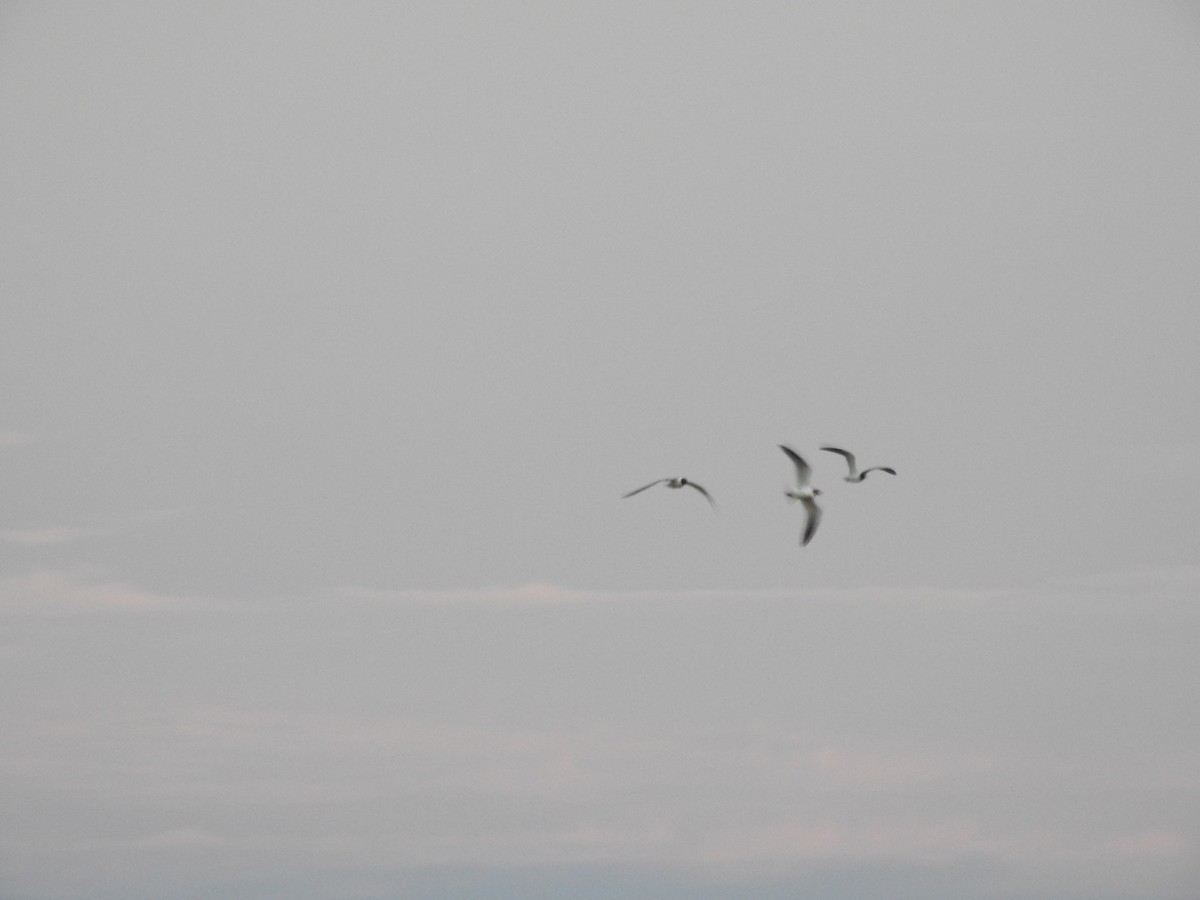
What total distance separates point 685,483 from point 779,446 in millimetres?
9956

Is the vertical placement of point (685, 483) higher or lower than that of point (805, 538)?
higher

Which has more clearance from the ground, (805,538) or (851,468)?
(851,468)

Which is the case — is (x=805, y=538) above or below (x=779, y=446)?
below

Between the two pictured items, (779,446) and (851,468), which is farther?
(851,468)

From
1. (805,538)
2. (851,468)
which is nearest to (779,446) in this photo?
(805,538)

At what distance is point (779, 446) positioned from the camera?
77062 mm

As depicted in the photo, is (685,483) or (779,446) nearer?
(779,446)

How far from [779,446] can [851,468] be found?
1295 centimetres

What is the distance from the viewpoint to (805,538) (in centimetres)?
7462

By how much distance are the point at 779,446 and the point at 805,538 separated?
513cm

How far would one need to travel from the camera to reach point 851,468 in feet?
291

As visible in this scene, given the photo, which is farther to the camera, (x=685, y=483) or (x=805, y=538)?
(x=685, y=483)

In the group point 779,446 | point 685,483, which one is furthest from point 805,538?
point 685,483

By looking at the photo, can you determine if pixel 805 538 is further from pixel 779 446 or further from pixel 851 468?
pixel 851 468
